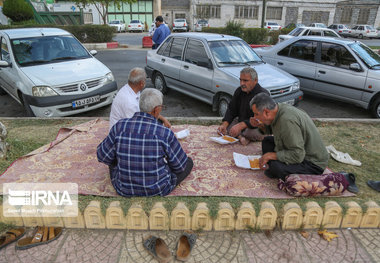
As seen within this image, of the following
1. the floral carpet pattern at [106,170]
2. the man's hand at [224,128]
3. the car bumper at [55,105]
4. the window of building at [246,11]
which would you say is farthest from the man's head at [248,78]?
the window of building at [246,11]

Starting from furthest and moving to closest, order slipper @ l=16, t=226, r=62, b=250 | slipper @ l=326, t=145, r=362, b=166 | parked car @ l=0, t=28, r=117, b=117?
parked car @ l=0, t=28, r=117, b=117
slipper @ l=326, t=145, r=362, b=166
slipper @ l=16, t=226, r=62, b=250

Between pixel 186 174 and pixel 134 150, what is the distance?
955mm

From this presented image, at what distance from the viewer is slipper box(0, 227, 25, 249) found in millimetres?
2795

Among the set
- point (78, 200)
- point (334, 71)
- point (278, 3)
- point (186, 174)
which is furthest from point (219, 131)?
point (278, 3)

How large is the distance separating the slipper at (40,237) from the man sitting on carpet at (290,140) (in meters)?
2.51

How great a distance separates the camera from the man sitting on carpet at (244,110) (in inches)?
173

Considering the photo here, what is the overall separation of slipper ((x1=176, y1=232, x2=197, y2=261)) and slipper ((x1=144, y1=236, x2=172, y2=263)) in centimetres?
10

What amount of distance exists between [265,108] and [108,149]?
1818 millimetres

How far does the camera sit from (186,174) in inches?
140

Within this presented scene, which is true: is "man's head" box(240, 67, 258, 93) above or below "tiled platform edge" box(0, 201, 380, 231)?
above

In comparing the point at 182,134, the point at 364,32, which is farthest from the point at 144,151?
the point at 364,32

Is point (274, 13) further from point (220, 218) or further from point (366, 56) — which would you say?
point (220, 218)

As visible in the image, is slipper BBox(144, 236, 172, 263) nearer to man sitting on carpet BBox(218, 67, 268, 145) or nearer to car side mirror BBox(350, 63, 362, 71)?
man sitting on carpet BBox(218, 67, 268, 145)

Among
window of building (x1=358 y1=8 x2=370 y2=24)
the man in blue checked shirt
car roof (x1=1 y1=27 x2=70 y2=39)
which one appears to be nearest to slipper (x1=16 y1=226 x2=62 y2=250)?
the man in blue checked shirt
